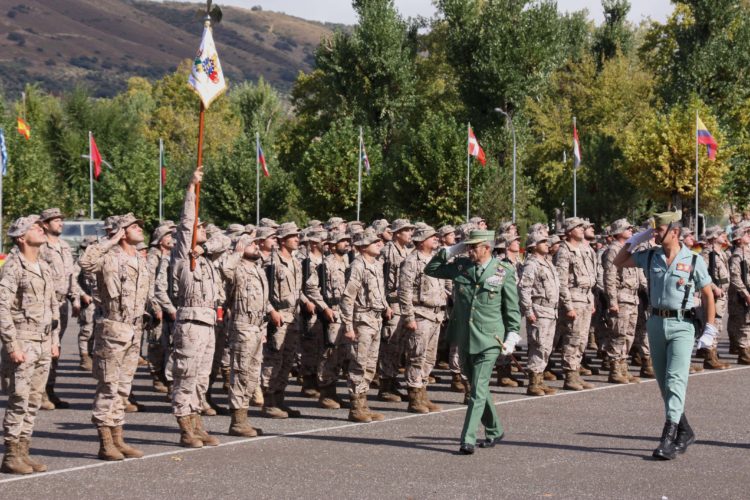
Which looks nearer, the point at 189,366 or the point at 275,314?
the point at 189,366

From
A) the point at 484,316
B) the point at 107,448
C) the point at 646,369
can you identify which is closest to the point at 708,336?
the point at 484,316

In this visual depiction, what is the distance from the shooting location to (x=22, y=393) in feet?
32.0

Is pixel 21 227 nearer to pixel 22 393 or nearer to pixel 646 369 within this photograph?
pixel 22 393

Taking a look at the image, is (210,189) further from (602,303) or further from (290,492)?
(290,492)

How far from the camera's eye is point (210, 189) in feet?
221

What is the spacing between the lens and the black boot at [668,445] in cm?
1022

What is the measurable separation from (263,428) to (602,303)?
6.98 meters

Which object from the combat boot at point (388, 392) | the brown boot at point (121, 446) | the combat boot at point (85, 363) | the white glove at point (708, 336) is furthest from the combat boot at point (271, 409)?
the combat boot at point (85, 363)

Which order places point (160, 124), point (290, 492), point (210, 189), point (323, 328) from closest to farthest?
point (290, 492) < point (323, 328) < point (210, 189) < point (160, 124)

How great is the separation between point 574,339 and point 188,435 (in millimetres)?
6152

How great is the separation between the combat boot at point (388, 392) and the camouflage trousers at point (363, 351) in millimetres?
1455

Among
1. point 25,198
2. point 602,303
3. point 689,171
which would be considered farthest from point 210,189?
point 602,303

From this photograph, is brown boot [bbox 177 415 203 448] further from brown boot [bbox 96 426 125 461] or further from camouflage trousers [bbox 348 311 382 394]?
camouflage trousers [bbox 348 311 382 394]

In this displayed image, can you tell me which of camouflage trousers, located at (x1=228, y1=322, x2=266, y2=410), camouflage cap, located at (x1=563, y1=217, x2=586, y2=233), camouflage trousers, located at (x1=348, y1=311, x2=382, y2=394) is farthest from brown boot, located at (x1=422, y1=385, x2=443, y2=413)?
camouflage cap, located at (x1=563, y1=217, x2=586, y2=233)
